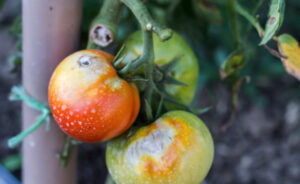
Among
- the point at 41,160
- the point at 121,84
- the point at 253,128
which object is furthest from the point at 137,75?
the point at 253,128

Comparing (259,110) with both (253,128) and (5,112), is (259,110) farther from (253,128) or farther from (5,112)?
(5,112)

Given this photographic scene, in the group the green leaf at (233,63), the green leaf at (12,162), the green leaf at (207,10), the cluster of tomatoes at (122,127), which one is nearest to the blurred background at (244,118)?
the green leaf at (12,162)

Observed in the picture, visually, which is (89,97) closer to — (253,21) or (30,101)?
(30,101)

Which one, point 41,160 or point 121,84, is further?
point 41,160

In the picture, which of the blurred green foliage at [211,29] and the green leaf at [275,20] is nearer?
the green leaf at [275,20]

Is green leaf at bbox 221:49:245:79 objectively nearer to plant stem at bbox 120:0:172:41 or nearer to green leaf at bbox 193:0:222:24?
green leaf at bbox 193:0:222:24

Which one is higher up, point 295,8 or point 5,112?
point 295,8

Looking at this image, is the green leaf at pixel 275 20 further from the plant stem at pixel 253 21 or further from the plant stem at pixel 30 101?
the plant stem at pixel 30 101
